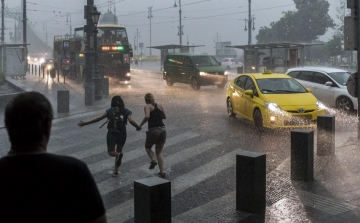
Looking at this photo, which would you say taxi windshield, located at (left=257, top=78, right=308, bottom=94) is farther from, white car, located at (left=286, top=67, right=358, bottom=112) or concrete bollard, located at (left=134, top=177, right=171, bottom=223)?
concrete bollard, located at (left=134, top=177, right=171, bottom=223)

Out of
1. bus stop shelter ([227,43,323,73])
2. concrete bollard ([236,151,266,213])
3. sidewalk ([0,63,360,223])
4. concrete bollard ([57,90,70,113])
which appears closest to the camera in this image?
sidewalk ([0,63,360,223])

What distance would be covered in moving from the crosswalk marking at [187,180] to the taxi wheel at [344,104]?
7.36 m

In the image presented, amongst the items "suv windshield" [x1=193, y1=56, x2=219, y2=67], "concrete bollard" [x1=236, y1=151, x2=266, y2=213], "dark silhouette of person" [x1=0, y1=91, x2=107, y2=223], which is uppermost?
"suv windshield" [x1=193, y1=56, x2=219, y2=67]

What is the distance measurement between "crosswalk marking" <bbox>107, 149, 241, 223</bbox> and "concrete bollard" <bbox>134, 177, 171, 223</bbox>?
4.66 ft

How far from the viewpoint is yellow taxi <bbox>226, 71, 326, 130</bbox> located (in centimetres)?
1359

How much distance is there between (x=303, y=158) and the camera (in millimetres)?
8719

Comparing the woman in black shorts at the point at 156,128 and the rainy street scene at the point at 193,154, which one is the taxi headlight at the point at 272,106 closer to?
the rainy street scene at the point at 193,154

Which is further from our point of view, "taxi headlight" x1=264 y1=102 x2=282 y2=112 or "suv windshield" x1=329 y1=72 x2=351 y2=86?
"suv windshield" x1=329 y1=72 x2=351 y2=86

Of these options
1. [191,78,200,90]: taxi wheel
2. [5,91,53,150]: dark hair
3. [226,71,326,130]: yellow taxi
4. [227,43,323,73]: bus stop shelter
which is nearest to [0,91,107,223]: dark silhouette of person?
[5,91,53,150]: dark hair

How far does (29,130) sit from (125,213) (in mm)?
4727

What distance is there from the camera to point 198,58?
1133 inches

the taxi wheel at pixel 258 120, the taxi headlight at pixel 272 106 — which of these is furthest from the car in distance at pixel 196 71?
the taxi headlight at pixel 272 106

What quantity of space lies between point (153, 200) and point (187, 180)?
3546 millimetres

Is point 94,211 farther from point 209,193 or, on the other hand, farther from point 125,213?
point 209,193
